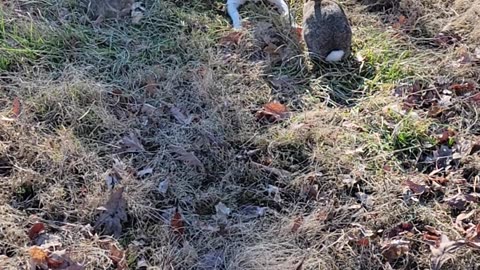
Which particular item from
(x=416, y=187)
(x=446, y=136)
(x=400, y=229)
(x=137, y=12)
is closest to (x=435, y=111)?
(x=446, y=136)

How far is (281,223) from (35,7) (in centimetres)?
242

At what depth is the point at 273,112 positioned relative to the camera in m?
3.66

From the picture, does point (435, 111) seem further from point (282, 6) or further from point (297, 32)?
point (282, 6)

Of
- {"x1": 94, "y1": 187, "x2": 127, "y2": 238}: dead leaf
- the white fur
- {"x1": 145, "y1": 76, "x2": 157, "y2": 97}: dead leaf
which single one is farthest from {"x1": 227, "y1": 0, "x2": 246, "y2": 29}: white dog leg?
{"x1": 94, "y1": 187, "x2": 127, "y2": 238}: dead leaf

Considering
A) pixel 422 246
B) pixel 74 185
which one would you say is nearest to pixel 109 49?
pixel 74 185

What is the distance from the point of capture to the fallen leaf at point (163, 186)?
3.20m

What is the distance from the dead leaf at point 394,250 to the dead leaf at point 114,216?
1.24 metres

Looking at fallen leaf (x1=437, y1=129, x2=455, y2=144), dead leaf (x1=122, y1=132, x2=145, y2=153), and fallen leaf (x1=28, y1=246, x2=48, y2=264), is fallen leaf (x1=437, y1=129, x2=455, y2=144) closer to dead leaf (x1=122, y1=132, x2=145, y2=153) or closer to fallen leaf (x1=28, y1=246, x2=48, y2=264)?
dead leaf (x1=122, y1=132, x2=145, y2=153)

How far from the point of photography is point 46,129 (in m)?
3.51

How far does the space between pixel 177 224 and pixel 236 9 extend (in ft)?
6.30

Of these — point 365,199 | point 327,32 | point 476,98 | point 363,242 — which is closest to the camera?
point 363,242

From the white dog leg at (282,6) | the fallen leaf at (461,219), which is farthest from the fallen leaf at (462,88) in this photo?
the white dog leg at (282,6)

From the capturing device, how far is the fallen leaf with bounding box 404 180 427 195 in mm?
3193

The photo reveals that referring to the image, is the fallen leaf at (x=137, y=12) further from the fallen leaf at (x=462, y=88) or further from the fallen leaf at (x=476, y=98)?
the fallen leaf at (x=476, y=98)
